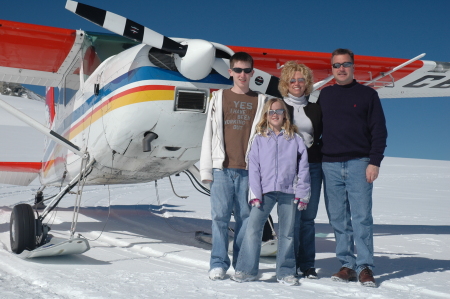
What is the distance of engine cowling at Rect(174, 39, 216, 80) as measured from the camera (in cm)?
337

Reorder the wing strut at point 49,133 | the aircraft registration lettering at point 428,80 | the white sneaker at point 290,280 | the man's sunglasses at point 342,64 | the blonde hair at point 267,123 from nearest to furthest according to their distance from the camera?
the white sneaker at point 290,280 → the blonde hair at point 267,123 → the man's sunglasses at point 342,64 → the wing strut at point 49,133 → the aircraft registration lettering at point 428,80

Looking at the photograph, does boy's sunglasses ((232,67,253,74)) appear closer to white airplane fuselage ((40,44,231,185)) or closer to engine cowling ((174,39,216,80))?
engine cowling ((174,39,216,80))

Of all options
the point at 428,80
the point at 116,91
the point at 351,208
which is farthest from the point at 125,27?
the point at 428,80

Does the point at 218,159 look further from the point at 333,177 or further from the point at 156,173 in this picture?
the point at 156,173

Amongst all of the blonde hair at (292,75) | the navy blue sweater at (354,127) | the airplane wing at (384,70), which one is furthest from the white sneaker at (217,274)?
the airplane wing at (384,70)

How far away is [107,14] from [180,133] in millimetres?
1160

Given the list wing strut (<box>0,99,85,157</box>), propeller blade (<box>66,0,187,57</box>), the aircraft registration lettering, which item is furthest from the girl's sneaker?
the aircraft registration lettering

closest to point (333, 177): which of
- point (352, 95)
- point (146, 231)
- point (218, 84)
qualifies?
point (352, 95)

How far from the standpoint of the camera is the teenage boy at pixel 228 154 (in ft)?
10.4

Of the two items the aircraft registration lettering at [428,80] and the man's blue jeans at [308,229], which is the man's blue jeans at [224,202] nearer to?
the man's blue jeans at [308,229]

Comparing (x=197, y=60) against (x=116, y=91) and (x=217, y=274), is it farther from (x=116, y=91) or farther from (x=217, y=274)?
(x=217, y=274)

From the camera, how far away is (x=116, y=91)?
3.86 metres

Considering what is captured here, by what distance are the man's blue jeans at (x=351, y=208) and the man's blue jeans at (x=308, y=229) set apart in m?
0.07

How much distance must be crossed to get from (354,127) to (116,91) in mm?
2100
